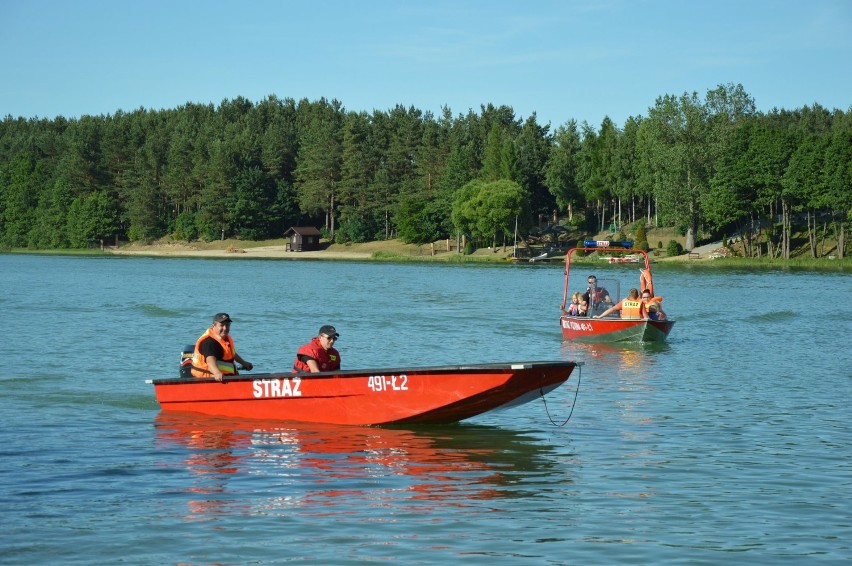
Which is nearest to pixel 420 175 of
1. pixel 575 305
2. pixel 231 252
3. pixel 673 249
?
pixel 231 252

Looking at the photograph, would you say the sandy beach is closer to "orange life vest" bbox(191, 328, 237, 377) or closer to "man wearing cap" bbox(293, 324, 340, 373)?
"orange life vest" bbox(191, 328, 237, 377)

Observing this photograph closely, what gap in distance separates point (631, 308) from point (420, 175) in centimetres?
9926

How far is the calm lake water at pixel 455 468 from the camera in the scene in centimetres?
1063

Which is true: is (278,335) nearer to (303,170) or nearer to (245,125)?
(303,170)

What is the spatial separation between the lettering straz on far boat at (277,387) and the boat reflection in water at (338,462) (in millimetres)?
528

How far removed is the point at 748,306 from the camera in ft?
157

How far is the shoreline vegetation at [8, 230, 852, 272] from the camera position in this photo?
91.5m

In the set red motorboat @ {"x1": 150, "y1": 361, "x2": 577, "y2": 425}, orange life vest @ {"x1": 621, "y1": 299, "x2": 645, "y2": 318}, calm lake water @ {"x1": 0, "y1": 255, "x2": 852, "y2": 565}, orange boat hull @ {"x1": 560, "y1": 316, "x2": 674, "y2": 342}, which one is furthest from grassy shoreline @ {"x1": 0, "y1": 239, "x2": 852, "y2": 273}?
red motorboat @ {"x1": 150, "y1": 361, "x2": 577, "y2": 425}

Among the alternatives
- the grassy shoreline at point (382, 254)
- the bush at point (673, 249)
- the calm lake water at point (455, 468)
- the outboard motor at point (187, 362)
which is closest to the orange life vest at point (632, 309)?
the calm lake water at point (455, 468)

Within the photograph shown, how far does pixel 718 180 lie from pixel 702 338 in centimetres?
6235

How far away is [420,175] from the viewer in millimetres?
128500

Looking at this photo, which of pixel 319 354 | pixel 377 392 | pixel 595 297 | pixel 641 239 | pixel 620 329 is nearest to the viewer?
pixel 377 392

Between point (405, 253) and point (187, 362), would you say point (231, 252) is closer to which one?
point (405, 253)

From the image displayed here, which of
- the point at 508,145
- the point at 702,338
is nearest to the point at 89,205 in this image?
the point at 508,145
